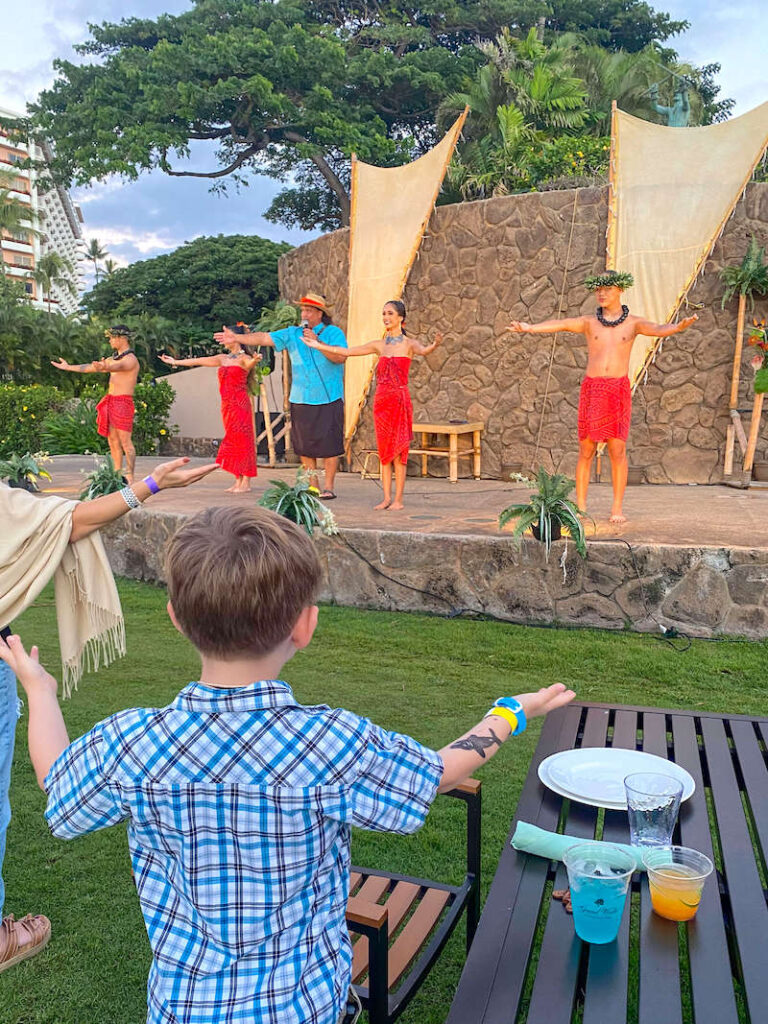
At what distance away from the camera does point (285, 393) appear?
11.9 meters

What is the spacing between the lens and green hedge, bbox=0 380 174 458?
12805 mm

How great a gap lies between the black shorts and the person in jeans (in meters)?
5.09

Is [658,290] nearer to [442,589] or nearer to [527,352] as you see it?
[527,352]

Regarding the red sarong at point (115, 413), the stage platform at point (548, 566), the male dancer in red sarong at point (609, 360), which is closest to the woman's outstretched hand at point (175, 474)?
the stage platform at point (548, 566)

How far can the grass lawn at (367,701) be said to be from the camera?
2.11 meters

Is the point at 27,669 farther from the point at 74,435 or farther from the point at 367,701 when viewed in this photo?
the point at 74,435

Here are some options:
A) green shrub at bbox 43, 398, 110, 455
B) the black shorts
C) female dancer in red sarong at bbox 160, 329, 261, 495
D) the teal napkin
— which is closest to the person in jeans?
the teal napkin

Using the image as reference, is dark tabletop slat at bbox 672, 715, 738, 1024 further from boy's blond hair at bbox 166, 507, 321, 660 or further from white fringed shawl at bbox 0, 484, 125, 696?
white fringed shawl at bbox 0, 484, 125, 696

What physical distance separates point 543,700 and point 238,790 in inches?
21.9

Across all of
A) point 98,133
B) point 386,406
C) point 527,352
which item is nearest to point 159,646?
point 386,406

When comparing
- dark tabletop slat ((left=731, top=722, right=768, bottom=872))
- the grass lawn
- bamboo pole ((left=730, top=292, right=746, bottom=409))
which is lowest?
the grass lawn

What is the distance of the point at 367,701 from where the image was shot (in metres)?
3.91

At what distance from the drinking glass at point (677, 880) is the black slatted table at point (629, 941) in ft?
0.08

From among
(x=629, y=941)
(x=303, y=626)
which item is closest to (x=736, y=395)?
(x=629, y=941)
